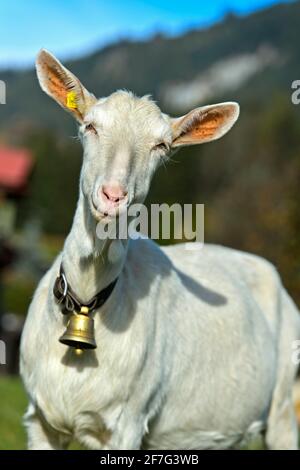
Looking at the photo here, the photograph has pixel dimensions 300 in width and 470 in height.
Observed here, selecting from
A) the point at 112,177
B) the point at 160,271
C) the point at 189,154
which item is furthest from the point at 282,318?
the point at 189,154

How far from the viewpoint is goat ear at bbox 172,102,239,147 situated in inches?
199

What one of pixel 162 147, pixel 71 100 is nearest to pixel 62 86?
pixel 71 100

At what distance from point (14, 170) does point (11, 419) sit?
3377 cm

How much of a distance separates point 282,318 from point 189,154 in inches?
2798

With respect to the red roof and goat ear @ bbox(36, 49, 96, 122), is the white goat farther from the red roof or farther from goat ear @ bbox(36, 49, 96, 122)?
the red roof

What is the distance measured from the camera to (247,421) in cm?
610

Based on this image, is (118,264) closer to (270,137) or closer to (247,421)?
(247,421)

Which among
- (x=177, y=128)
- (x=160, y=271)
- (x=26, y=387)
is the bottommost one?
(x=26, y=387)

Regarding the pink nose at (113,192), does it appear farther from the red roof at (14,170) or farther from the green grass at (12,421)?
the red roof at (14,170)

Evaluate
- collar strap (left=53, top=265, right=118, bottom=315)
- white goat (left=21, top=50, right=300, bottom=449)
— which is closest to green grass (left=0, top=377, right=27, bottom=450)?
white goat (left=21, top=50, right=300, bottom=449)

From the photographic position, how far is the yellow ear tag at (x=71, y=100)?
16.1ft

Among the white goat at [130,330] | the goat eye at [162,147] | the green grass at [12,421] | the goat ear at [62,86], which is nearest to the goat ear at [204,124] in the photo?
the white goat at [130,330]

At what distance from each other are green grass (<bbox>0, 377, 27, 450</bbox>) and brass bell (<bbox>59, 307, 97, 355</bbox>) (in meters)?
2.72

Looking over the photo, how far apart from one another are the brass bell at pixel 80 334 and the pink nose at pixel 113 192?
2.71ft
